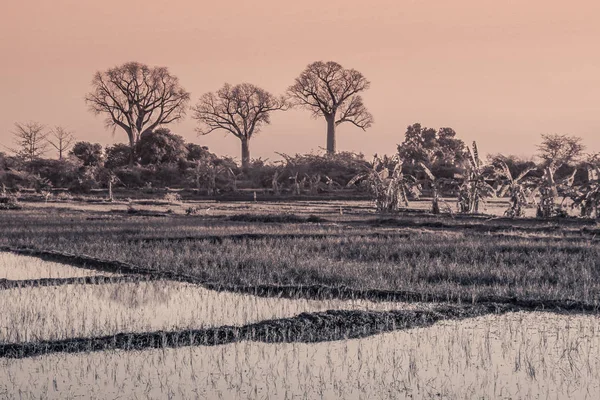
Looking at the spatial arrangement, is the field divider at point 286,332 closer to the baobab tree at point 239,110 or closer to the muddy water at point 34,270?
the muddy water at point 34,270

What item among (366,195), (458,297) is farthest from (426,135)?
(458,297)

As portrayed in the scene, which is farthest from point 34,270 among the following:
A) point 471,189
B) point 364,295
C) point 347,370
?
point 471,189

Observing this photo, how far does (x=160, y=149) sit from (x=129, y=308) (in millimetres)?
46977

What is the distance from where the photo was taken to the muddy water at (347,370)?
602 centimetres

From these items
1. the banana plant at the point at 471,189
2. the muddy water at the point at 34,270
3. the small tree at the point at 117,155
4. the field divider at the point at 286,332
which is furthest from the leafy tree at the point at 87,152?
the field divider at the point at 286,332

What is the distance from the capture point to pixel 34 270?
42.1 ft

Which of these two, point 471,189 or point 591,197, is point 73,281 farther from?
point 471,189

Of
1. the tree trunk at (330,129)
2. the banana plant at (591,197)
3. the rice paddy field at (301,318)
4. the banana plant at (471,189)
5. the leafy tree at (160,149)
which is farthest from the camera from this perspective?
the tree trunk at (330,129)

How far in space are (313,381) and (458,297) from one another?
4.00m

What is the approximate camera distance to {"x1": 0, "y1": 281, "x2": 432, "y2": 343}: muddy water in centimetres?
822

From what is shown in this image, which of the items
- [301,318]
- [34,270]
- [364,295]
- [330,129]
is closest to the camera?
[301,318]

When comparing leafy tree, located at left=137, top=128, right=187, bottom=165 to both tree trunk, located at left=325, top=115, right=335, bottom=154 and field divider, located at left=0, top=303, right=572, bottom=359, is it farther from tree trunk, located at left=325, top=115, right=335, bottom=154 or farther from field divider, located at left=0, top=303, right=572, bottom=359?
field divider, located at left=0, top=303, right=572, bottom=359

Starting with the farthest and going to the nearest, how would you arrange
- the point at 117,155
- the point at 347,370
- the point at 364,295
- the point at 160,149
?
the point at 117,155
the point at 160,149
the point at 364,295
the point at 347,370

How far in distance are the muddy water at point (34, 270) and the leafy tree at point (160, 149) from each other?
41.1 m
